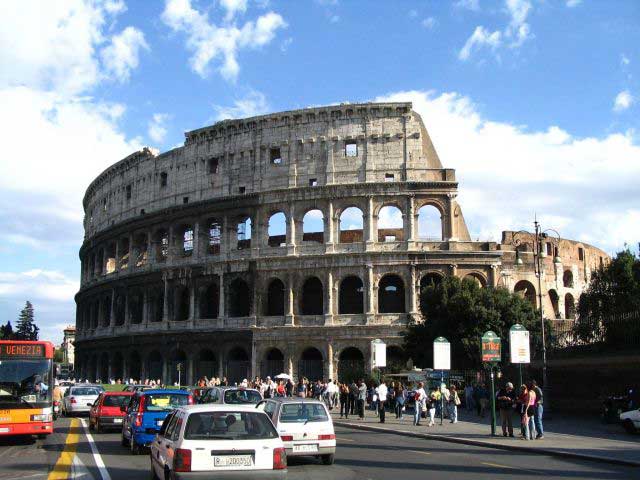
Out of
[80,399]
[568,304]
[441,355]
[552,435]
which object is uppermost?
[568,304]

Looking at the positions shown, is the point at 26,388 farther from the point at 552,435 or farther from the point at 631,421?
the point at 631,421

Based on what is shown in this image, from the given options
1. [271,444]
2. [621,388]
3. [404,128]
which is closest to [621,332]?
[621,388]

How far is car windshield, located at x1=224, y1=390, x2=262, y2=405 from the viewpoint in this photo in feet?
63.7

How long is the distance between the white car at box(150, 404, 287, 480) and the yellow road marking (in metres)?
3.34

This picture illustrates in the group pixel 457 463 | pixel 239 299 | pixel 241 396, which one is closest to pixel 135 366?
pixel 239 299

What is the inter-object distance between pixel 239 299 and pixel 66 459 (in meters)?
35.0

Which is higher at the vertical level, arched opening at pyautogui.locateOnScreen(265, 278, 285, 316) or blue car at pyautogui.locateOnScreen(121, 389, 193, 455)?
arched opening at pyautogui.locateOnScreen(265, 278, 285, 316)

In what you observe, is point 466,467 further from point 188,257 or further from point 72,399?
point 188,257

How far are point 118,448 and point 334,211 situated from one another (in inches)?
1193

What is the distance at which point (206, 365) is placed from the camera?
47.8 meters

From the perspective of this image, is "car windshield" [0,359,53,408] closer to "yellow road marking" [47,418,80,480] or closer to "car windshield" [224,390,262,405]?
"yellow road marking" [47,418,80,480]

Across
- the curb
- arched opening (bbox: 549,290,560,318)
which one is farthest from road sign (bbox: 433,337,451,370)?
arched opening (bbox: 549,290,560,318)

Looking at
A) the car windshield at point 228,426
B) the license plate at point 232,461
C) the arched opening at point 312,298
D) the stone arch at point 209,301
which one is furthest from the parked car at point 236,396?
the stone arch at point 209,301

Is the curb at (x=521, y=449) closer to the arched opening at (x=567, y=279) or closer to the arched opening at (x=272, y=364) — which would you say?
the arched opening at (x=272, y=364)
